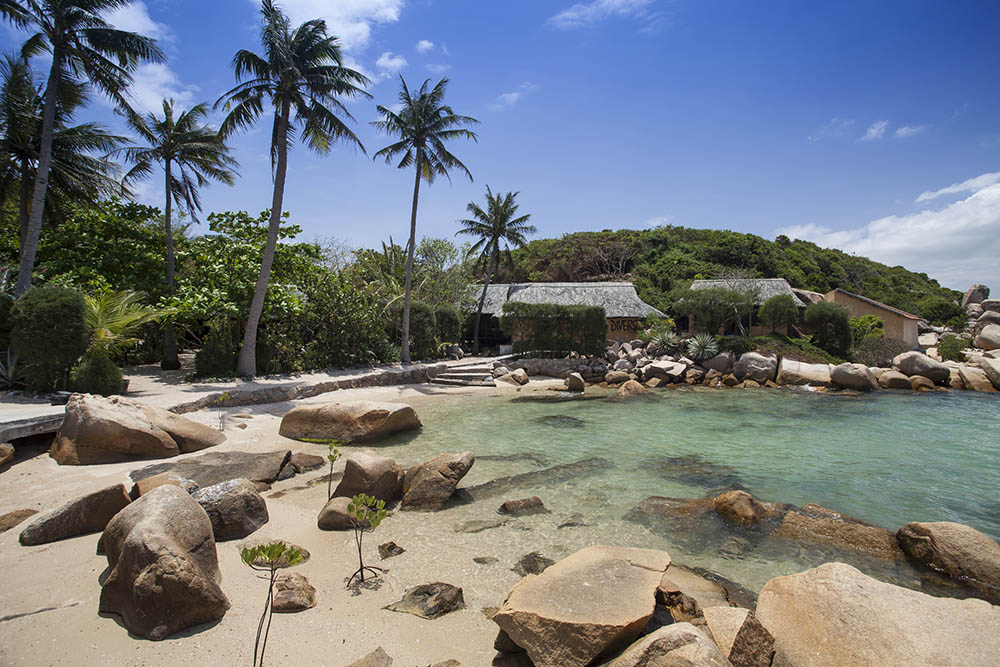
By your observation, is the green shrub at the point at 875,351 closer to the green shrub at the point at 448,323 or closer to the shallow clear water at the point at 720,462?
the shallow clear water at the point at 720,462

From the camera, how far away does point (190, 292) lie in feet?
51.0

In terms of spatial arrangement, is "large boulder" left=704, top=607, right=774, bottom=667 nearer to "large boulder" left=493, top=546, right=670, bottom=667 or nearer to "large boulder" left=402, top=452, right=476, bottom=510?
"large boulder" left=493, top=546, right=670, bottom=667

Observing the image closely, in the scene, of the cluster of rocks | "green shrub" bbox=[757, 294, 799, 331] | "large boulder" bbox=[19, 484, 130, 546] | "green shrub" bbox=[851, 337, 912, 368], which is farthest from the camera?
"green shrub" bbox=[757, 294, 799, 331]

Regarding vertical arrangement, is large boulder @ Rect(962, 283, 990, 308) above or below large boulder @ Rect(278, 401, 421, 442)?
above

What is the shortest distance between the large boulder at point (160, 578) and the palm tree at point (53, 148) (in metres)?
18.5

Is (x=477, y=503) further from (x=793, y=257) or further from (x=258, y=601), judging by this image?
(x=793, y=257)

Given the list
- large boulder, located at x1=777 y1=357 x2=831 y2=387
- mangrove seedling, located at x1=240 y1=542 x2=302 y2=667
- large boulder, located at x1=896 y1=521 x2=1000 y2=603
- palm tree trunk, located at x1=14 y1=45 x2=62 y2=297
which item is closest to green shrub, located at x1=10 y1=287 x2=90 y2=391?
palm tree trunk, located at x1=14 y1=45 x2=62 y2=297

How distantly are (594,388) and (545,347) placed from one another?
437 centimetres

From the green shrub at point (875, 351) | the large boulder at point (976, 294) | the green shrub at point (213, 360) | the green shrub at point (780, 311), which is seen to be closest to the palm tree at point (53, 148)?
the green shrub at point (213, 360)

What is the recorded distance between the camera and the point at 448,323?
88.7 feet

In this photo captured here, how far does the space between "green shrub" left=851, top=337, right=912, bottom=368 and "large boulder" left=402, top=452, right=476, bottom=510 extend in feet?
90.8

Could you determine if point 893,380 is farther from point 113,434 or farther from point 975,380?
point 113,434

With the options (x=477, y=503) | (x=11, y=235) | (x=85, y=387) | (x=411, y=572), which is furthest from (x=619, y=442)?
(x=11, y=235)

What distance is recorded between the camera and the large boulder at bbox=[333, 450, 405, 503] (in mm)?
6207
